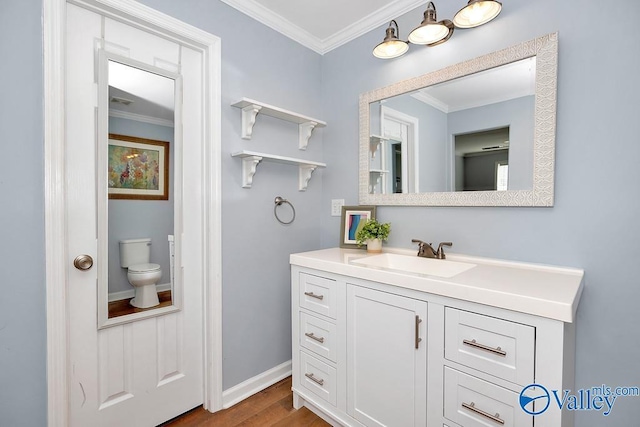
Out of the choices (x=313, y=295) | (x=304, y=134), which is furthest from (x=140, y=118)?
(x=313, y=295)

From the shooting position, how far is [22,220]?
126 cm

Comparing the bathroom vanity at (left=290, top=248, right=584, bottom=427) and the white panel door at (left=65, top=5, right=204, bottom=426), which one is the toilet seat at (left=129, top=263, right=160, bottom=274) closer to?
the white panel door at (left=65, top=5, right=204, bottom=426)

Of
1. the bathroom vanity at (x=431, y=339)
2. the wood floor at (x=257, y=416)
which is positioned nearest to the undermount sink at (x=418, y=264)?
the bathroom vanity at (x=431, y=339)

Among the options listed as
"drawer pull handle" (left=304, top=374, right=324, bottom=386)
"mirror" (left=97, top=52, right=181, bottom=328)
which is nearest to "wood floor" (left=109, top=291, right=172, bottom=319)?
"mirror" (left=97, top=52, right=181, bottom=328)

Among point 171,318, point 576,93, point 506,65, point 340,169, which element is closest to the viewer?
point 576,93

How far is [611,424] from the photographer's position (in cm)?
129

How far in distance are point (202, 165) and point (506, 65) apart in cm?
171

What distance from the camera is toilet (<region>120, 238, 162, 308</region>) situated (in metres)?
1.58

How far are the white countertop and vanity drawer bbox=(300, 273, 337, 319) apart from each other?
77 mm

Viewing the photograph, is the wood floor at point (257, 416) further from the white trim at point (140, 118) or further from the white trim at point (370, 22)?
the white trim at point (370, 22)

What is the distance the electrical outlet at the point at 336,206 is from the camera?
232 cm

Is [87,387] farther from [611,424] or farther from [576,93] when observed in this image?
[576,93]

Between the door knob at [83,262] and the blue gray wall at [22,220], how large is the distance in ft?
0.39

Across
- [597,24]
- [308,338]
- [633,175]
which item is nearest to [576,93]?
[597,24]
